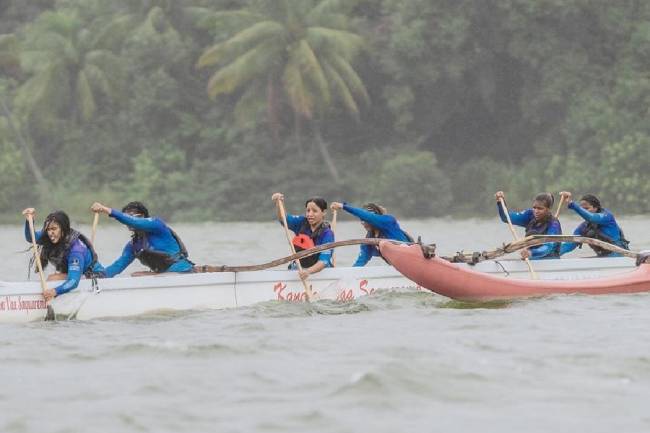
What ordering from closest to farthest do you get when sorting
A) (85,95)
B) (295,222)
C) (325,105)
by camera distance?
(295,222) → (325,105) → (85,95)

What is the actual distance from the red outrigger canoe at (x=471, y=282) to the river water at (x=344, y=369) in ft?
0.71

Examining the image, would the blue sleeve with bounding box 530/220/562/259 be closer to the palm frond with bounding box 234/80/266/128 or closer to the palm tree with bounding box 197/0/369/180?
the palm tree with bounding box 197/0/369/180

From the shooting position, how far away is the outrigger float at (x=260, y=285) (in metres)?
13.6

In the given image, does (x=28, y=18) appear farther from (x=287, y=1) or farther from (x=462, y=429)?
(x=462, y=429)

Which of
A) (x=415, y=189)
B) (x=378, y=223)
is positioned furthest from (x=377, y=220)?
(x=415, y=189)

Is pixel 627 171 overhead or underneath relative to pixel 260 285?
overhead

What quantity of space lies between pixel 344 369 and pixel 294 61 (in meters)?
34.5

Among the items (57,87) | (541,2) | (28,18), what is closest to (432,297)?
(541,2)

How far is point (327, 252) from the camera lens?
591 inches

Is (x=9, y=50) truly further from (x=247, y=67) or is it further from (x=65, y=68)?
(x=247, y=67)

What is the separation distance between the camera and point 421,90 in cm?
4641

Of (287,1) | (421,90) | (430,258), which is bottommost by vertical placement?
(430,258)

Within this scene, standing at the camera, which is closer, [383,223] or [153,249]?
[153,249]

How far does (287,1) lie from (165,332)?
33524 mm
